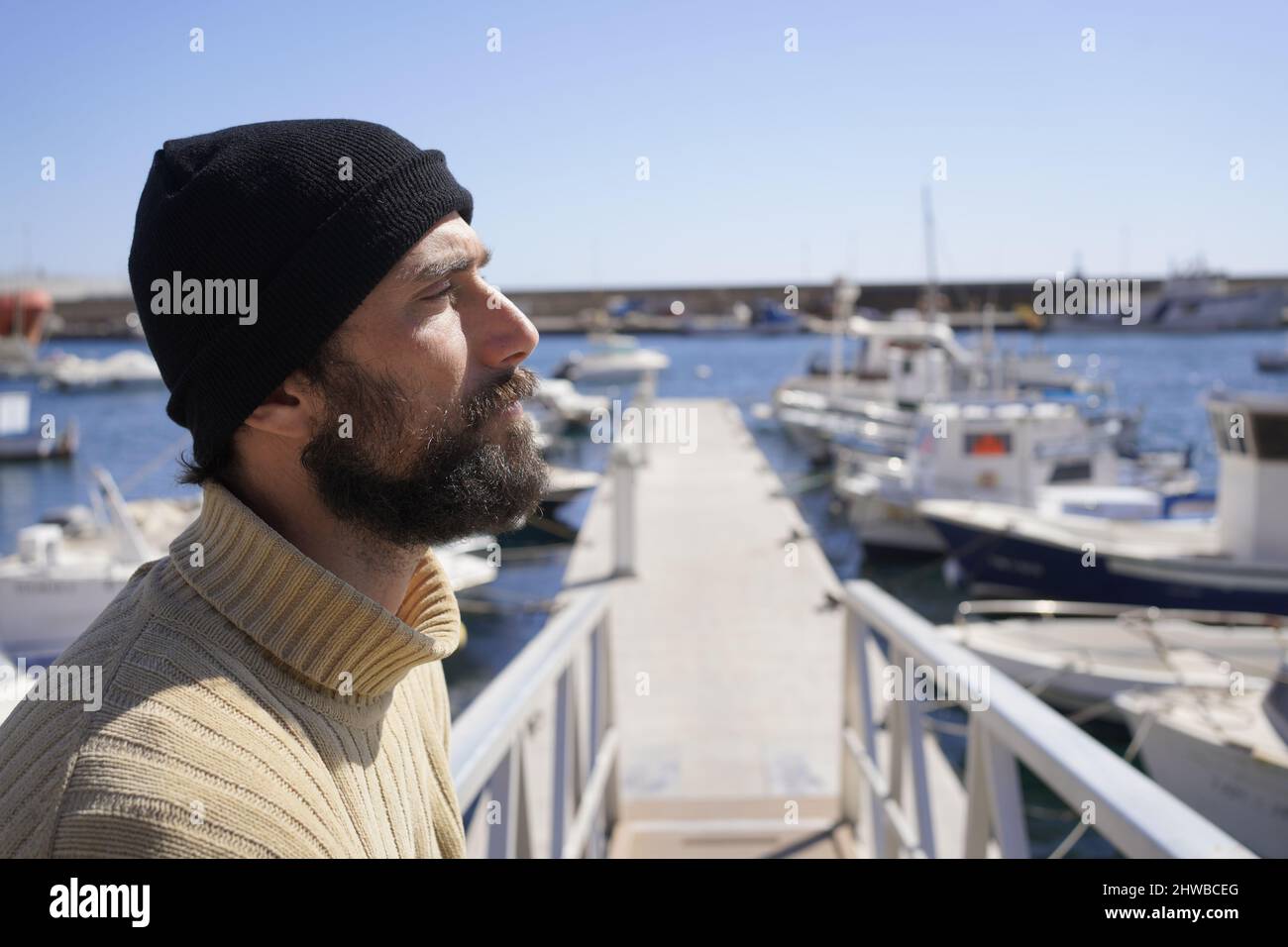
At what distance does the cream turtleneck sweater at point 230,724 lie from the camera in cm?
97

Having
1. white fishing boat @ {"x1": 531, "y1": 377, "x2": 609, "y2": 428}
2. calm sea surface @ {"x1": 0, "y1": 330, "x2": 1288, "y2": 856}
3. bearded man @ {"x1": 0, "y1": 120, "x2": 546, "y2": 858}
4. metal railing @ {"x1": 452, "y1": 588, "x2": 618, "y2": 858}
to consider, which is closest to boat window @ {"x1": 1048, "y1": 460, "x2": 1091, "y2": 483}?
calm sea surface @ {"x1": 0, "y1": 330, "x2": 1288, "y2": 856}

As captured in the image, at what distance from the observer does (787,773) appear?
5.51m

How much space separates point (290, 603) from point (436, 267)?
1.45 feet

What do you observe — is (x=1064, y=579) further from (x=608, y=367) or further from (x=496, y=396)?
(x=608, y=367)

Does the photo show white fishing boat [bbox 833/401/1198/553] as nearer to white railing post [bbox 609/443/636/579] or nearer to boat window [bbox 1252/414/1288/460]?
boat window [bbox 1252/414/1288/460]

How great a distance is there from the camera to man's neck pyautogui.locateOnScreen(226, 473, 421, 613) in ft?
4.37

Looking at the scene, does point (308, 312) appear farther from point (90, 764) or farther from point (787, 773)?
point (787, 773)

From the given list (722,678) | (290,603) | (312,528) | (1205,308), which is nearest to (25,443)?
(722,678)

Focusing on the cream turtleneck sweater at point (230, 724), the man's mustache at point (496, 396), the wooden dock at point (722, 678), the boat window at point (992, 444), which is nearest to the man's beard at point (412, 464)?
the man's mustache at point (496, 396)

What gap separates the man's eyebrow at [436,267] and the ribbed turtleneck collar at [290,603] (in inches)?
13.4

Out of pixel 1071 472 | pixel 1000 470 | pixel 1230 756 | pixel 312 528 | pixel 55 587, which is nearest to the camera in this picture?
pixel 312 528

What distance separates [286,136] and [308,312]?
22 cm

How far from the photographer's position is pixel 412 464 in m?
1.35
